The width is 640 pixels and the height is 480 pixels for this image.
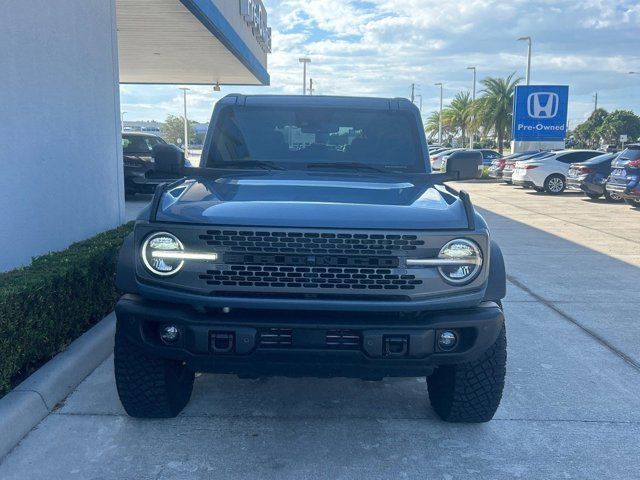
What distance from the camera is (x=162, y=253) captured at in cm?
327

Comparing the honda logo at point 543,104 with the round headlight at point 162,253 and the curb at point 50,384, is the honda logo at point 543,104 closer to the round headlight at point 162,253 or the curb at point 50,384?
the curb at point 50,384

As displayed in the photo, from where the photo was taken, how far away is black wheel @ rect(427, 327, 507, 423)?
364cm

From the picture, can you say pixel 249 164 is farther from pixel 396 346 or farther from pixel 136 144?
pixel 136 144

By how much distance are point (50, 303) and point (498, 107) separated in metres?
48.0

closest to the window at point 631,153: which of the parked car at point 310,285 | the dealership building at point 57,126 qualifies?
the dealership building at point 57,126

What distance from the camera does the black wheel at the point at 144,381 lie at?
3.64 meters

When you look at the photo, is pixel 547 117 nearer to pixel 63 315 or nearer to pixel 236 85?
pixel 236 85

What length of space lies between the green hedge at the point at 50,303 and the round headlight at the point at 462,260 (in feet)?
8.28

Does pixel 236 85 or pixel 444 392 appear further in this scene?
pixel 236 85

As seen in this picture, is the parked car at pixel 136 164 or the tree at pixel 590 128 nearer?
the parked car at pixel 136 164

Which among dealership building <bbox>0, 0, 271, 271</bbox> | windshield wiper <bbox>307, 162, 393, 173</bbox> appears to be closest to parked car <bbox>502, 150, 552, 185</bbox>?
dealership building <bbox>0, 0, 271, 271</bbox>

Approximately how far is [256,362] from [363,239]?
31.9 inches

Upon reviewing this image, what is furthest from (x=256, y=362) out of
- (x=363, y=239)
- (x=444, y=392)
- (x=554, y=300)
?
(x=554, y=300)

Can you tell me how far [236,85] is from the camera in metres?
27.3
